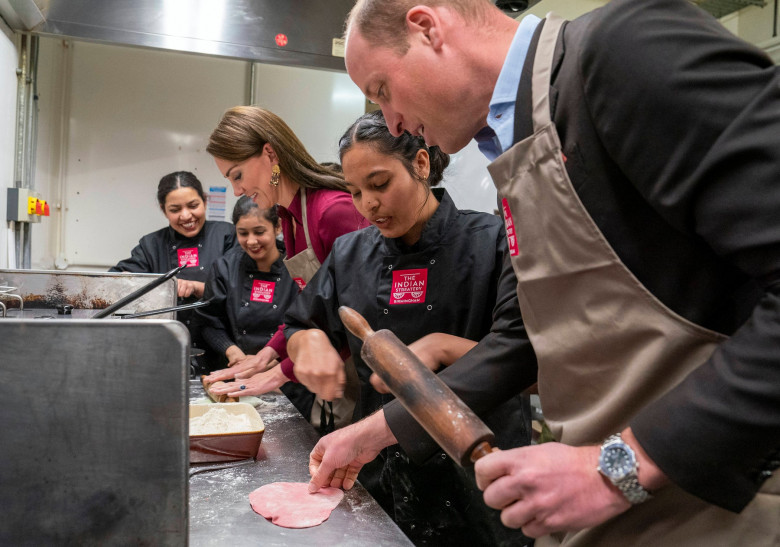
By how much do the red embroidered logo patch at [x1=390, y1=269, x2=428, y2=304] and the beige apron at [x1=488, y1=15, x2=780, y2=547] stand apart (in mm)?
711

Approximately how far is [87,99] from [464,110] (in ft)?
11.1

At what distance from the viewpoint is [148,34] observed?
2.87 meters

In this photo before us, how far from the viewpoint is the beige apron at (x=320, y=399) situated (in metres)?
1.83

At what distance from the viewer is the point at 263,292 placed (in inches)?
116

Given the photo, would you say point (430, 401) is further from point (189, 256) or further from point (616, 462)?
point (189, 256)

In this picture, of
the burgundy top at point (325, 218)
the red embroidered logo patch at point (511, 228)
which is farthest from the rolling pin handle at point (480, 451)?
the burgundy top at point (325, 218)

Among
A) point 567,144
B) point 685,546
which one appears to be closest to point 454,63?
point 567,144

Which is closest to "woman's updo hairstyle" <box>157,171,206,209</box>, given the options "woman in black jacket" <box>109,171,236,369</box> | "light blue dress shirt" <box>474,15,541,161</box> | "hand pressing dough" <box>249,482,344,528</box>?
"woman in black jacket" <box>109,171,236,369</box>

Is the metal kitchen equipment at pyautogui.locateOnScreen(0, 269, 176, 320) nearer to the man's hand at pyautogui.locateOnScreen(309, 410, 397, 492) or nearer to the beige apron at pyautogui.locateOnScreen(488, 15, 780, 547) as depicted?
the man's hand at pyautogui.locateOnScreen(309, 410, 397, 492)

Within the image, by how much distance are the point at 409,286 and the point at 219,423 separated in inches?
22.5

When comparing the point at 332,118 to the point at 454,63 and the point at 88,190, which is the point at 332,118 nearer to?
the point at 88,190

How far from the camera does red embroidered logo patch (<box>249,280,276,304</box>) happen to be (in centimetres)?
294

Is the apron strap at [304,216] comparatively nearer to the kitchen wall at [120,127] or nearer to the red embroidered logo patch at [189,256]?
the red embroidered logo patch at [189,256]

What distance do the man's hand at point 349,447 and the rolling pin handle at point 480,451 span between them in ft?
1.34
